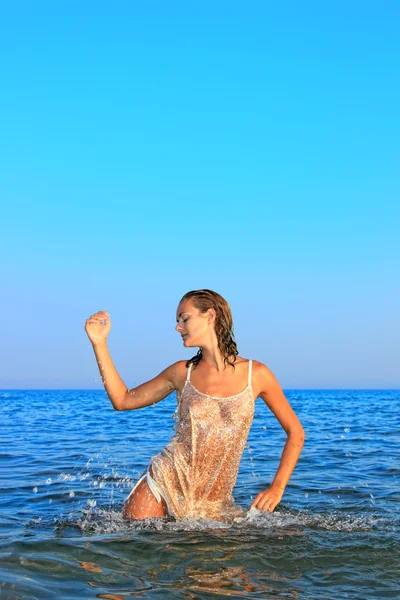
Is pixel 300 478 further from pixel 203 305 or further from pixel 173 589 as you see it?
pixel 173 589

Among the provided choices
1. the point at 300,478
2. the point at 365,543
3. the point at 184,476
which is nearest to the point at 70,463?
A: the point at 300,478

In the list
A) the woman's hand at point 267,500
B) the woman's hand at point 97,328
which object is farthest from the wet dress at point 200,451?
the woman's hand at point 97,328

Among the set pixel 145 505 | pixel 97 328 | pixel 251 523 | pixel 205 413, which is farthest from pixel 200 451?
pixel 97 328

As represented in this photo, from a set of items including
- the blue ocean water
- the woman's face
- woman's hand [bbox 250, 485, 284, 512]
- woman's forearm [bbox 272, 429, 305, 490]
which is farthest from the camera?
the woman's face

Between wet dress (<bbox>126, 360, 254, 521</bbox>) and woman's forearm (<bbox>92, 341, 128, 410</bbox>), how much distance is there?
52 cm

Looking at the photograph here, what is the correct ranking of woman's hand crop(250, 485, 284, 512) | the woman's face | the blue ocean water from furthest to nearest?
1. the woman's face
2. woman's hand crop(250, 485, 284, 512)
3. the blue ocean water

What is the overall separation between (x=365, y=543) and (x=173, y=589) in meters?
2.07

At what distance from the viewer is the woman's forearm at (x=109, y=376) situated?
19.0ft

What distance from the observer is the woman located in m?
5.78

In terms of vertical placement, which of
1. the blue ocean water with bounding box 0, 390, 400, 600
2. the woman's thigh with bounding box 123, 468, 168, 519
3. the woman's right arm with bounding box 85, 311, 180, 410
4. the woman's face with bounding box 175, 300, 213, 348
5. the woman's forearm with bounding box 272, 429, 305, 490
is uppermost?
the woman's face with bounding box 175, 300, 213, 348

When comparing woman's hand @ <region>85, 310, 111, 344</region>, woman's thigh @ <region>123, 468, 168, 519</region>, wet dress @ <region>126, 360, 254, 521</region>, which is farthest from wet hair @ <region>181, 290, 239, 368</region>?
woman's thigh @ <region>123, 468, 168, 519</region>

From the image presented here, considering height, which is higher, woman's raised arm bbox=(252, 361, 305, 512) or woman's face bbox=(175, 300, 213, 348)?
woman's face bbox=(175, 300, 213, 348)

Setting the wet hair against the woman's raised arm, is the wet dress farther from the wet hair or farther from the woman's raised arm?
the wet hair

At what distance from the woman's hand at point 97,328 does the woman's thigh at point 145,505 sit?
1.29m
